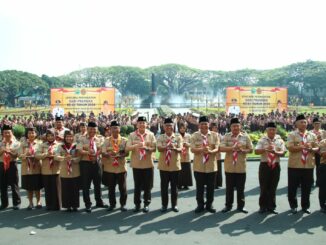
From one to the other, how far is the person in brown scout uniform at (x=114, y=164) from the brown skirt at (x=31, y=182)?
1.44 meters

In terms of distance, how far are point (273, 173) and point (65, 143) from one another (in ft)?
13.8

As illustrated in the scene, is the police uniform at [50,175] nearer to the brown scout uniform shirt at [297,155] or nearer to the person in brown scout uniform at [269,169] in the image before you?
the person in brown scout uniform at [269,169]

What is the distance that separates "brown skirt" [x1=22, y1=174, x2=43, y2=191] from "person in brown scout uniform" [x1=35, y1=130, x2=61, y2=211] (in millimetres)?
191

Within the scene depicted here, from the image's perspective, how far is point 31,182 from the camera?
7.88 metres

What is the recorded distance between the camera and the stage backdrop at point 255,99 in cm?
2719

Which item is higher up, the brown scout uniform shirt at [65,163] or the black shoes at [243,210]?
the brown scout uniform shirt at [65,163]

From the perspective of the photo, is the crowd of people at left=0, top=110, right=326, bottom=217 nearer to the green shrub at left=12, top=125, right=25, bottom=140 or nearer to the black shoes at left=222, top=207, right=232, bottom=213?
the black shoes at left=222, top=207, right=232, bottom=213

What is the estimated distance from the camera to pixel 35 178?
26.0 ft

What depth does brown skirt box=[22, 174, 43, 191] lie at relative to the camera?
786 centimetres

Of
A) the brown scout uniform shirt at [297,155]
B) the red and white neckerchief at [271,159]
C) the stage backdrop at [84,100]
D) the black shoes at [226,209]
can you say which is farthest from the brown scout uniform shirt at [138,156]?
the stage backdrop at [84,100]

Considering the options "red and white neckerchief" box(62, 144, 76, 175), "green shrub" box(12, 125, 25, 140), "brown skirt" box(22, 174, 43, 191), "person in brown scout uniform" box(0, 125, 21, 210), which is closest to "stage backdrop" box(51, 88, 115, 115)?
"green shrub" box(12, 125, 25, 140)

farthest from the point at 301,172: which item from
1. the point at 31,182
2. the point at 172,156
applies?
the point at 31,182

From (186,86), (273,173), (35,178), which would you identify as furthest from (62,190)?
(186,86)

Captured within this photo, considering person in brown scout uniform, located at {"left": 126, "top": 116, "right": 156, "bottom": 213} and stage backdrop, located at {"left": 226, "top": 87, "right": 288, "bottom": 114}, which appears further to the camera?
stage backdrop, located at {"left": 226, "top": 87, "right": 288, "bottom": 114}
